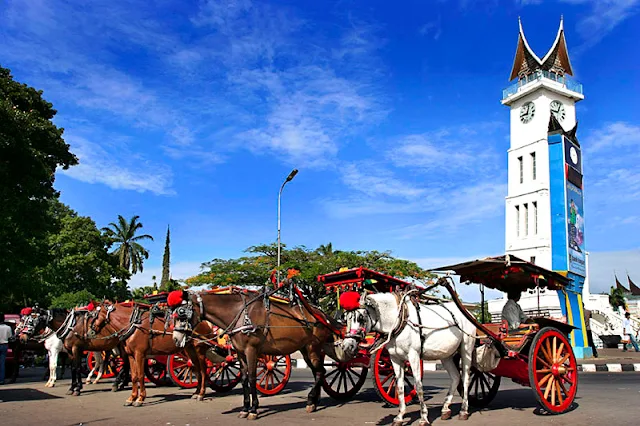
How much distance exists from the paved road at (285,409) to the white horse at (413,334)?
0.74 meters

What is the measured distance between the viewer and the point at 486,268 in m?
9.70

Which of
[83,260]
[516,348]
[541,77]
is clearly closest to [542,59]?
[541,77]

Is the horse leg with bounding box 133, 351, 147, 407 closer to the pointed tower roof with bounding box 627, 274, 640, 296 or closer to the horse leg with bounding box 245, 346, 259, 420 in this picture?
the horse leg with bounding box 245, 346, 259, 420

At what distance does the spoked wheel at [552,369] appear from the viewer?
8.65 metres

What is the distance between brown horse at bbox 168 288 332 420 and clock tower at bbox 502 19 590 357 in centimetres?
2820

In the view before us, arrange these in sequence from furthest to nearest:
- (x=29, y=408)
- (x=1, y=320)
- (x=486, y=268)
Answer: (x=1, y=320), (x=29, y=408), (x=486, y=268)

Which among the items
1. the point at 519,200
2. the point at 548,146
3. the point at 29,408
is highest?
the point at 548,146

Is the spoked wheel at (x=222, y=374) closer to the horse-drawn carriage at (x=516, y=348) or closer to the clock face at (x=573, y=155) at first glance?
the horse-drawn carriage at (x=516, y=348)

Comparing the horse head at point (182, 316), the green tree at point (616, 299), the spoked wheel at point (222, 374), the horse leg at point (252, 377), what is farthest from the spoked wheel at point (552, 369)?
the green tree at point (616, 299)

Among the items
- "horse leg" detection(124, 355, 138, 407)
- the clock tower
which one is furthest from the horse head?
the clock tower

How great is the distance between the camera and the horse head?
30.2 ft

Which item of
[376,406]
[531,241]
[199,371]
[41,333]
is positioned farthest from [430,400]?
[531,241]

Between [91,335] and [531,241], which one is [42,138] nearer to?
[91,335]

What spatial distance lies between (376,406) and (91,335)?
20.3ft
